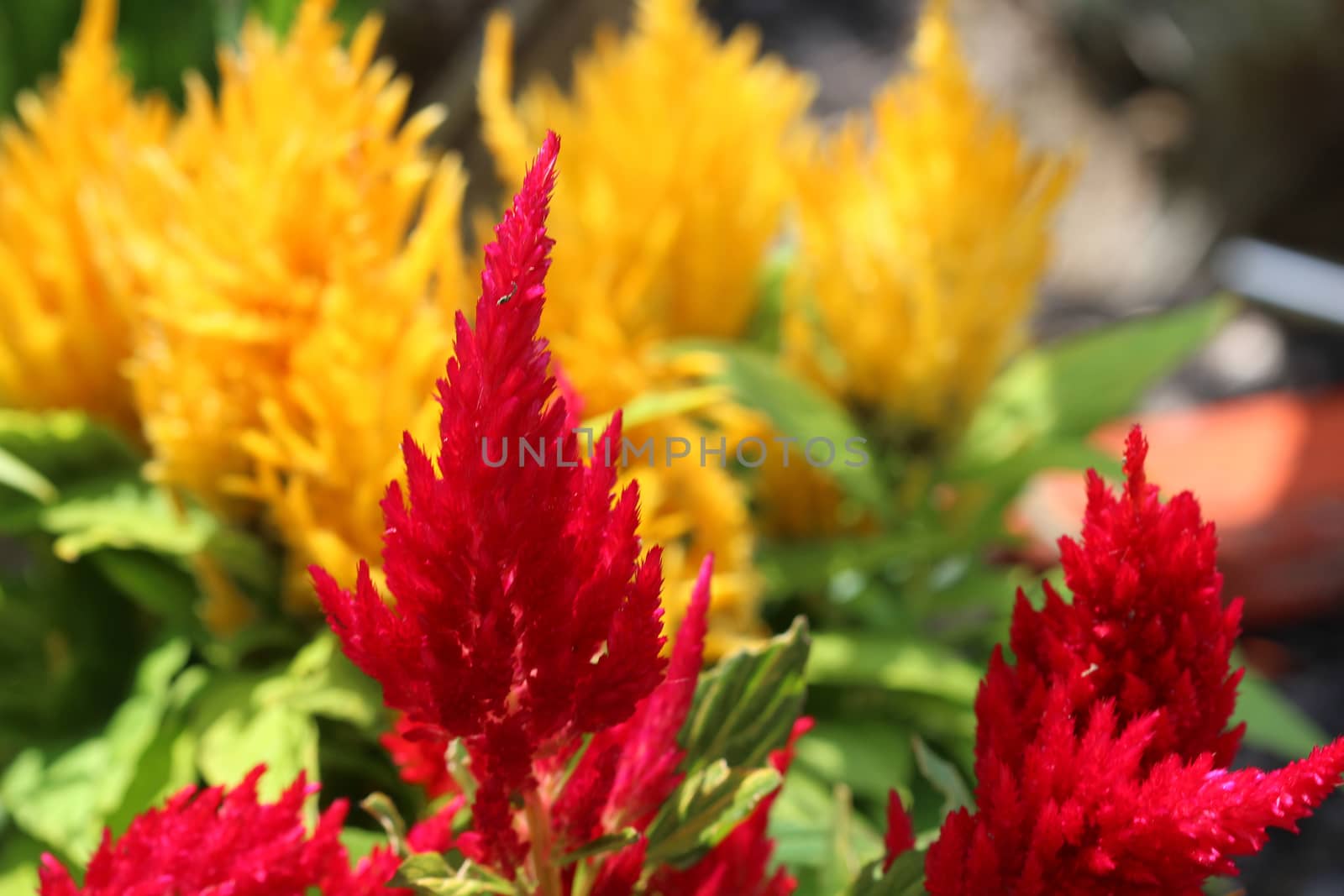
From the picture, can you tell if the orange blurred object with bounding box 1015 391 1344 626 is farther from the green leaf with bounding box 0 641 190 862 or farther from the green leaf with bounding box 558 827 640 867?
the green leaf with bounding box 558 827 640 867

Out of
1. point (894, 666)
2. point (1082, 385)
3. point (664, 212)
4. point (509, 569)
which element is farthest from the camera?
point (1082, 385)

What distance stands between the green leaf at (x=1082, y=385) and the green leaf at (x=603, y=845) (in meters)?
0.91

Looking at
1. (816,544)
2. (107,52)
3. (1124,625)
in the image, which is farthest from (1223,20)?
(1124,625)

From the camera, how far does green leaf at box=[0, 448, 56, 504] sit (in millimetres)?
1056

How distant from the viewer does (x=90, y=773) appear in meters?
1.02

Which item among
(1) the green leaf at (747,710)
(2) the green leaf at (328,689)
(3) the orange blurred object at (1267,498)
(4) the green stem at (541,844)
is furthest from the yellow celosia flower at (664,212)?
(3) the orange blurred object at (1267,498)

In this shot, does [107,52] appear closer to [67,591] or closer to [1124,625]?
[67,591]

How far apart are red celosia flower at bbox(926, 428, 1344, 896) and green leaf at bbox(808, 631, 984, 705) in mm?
603

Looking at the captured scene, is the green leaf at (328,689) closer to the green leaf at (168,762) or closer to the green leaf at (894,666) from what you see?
the green leaf at (168,762)

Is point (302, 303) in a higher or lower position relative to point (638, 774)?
higher

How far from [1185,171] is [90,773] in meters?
3.31

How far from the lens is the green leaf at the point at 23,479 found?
3.46 feet

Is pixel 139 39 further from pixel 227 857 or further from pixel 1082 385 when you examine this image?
pixel 227 857

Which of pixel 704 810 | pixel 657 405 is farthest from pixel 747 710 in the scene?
pixel 657 405
